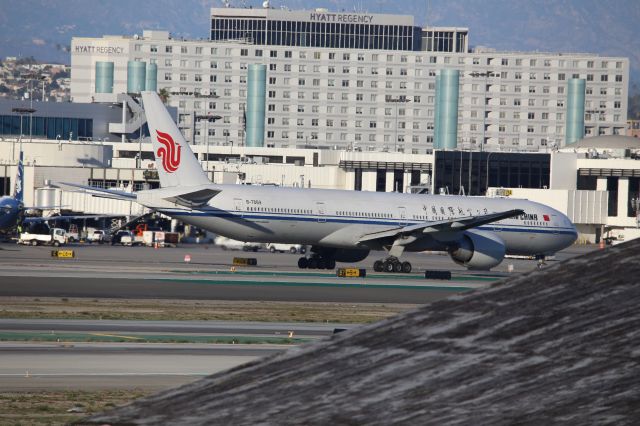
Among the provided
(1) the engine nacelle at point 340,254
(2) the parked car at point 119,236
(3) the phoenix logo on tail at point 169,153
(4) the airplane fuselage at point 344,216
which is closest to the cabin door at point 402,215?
(4) the airplane fuselage at point 344,216

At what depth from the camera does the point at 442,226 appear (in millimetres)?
63562

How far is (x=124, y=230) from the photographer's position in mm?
115125

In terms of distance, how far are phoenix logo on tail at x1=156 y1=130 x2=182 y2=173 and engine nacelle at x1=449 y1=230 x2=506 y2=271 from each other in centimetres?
1514

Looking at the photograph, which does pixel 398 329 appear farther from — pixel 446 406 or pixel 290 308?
pixel 290 308

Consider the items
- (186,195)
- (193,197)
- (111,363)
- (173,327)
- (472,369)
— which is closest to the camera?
(472,369)

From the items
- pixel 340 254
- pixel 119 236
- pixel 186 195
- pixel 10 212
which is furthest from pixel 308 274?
pixel 119 236

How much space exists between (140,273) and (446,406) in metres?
54.6

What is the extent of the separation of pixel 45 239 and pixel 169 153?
4175 centimetres

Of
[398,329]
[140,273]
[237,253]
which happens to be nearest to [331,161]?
[237,253]

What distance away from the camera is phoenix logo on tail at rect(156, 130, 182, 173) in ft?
208

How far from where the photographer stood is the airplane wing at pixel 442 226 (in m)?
63.6

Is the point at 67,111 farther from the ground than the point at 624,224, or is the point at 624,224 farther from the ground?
the point at 67,111

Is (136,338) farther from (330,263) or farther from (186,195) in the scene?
(330,263)

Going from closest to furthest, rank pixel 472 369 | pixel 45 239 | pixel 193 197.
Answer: pixel 472 369 < pixel 193 197 < pixel 45 239
